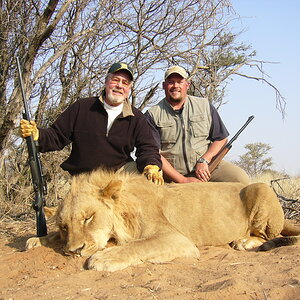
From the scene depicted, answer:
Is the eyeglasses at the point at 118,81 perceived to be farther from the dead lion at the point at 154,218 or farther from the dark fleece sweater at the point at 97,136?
the dead lion at the point at 154,218

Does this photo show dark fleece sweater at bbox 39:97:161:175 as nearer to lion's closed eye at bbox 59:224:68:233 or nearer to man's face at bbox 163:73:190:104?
man's face at bbox 163:73:190:104

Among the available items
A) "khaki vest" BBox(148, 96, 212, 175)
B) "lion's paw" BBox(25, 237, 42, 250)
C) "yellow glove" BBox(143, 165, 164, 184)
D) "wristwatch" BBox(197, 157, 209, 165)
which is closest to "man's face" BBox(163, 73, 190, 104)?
"khaki vest" BBox(148, 96, 212, 175)

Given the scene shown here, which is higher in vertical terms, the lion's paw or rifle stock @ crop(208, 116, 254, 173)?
rifle stock @ crop(208, 116, 254, 173)

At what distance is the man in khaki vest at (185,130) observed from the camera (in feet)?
21.7

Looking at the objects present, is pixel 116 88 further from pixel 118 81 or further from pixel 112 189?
pixel 112 189

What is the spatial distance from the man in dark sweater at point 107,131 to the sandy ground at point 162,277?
Answer: 59.8 inches

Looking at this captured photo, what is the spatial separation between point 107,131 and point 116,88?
57cm

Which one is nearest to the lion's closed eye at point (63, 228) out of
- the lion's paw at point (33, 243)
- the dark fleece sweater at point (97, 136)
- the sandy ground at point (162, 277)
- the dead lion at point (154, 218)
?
the dead lion at point (154, 218)

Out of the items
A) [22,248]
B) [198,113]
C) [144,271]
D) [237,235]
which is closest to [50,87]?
[198,113]

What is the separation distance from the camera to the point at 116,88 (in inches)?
220

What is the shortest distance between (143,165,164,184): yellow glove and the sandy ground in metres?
0.94

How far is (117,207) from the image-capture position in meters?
→ 4.27

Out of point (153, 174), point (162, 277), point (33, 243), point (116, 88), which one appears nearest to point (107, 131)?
point (116, 88)

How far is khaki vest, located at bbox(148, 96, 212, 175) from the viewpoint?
664cm
